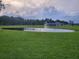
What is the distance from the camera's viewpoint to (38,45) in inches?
117

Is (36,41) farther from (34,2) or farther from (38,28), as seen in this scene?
(34,2)

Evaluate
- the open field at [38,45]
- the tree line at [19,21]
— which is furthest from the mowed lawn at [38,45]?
the tree line at [19,21]

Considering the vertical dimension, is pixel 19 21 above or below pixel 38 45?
above

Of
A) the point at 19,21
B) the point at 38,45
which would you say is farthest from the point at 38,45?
the point at 19,21

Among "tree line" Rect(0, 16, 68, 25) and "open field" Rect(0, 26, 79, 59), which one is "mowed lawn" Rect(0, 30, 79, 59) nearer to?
"open field" Rect(0, 26, 79, 59)

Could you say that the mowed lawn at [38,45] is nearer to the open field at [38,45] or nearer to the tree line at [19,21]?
the open field at [38,45]

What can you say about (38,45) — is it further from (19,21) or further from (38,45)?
(19,21)

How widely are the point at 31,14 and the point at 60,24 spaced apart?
0.62m

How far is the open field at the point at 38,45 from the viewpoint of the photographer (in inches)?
102

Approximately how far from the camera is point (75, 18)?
10.7 feet

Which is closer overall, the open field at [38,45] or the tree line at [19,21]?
the open field at [38,45]

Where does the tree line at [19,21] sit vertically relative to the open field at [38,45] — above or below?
above

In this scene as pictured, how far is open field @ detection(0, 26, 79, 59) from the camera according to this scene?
8.53 feet

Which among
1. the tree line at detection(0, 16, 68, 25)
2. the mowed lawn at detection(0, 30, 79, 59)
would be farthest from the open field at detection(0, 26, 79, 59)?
the tree line at detection(0, 16, 68, 25)
